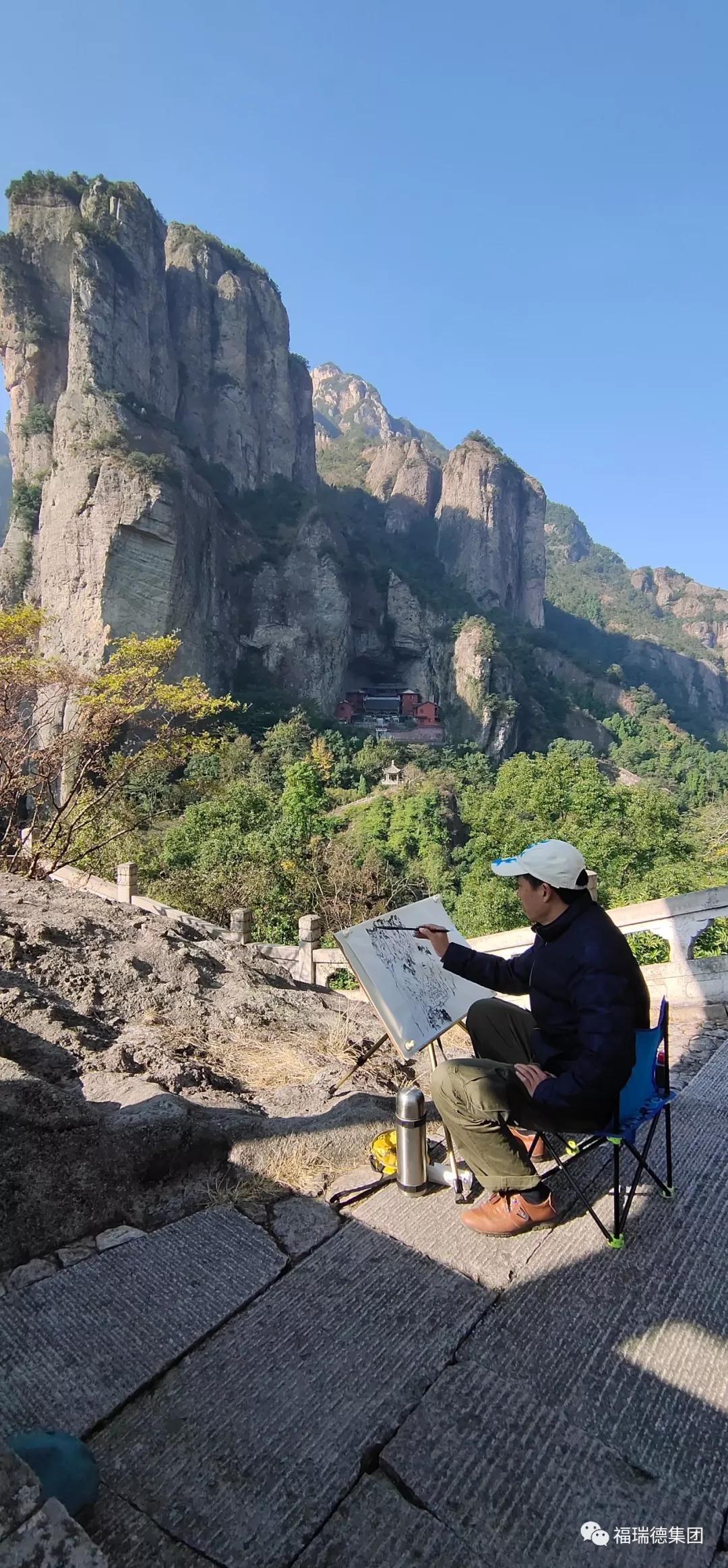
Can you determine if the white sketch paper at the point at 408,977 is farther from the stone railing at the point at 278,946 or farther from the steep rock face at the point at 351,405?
the steep rock face at the point at 351,405

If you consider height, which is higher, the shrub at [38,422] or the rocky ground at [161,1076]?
the shrub at [38,422]

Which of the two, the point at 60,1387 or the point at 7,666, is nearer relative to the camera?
the point at 60,1387

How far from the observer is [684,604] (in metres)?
113

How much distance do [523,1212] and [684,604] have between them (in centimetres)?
12461

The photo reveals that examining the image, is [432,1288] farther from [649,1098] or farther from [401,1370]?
[649,1098]

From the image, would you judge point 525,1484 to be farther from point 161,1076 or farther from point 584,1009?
point 161,1076

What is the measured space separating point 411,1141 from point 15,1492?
1537mm

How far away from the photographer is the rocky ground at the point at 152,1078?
235 cm

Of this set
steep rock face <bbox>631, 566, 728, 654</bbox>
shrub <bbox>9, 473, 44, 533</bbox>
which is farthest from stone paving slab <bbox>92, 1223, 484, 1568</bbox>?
steep rock face <bbox>631, 566, 728, 654</bbox>

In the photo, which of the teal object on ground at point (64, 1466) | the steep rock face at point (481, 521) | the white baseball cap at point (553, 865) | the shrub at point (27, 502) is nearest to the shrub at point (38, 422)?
the shrub at point (27, 502)

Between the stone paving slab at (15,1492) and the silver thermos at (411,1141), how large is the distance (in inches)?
57.5

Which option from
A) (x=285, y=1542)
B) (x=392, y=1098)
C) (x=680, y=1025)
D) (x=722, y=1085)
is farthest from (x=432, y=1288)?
(x=680, y=1025)

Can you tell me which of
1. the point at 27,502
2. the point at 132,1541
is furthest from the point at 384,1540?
the point at 27,502

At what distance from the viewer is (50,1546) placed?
3.35ft
